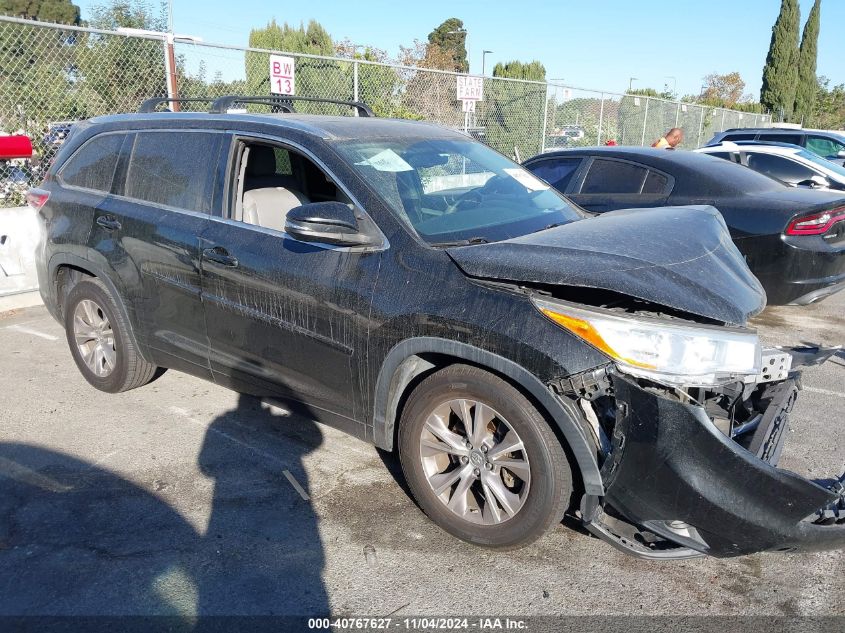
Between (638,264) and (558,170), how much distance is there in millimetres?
4585

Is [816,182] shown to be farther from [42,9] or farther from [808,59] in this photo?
[42,9]

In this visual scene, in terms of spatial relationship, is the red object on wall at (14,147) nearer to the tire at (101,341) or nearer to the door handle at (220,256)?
the tire at (101,341)

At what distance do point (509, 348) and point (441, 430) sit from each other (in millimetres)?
555

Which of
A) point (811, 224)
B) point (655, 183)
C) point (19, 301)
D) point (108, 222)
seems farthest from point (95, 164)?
point (811, 224)

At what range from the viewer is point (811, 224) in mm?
5613

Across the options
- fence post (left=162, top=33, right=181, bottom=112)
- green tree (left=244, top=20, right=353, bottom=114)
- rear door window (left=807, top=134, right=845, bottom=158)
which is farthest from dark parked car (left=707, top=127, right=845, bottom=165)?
fence post (left=162, top=33, right=181, bottom=112)

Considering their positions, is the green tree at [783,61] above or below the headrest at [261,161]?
above

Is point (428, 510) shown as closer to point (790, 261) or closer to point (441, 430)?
point (441, 430)

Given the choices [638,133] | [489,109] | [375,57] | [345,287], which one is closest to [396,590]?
[345,287]

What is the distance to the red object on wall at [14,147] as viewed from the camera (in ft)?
21.6

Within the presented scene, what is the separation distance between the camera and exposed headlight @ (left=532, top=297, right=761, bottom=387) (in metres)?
2.47

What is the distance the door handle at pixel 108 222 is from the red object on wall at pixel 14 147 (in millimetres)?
3106

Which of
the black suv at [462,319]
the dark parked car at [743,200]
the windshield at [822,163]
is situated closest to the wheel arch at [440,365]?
the black suv at [462,319]

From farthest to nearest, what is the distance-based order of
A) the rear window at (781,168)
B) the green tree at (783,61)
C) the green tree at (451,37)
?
1. the green tree at (451,37)
2. the green tree at (783,61)
3. the rear window at (781,168)
